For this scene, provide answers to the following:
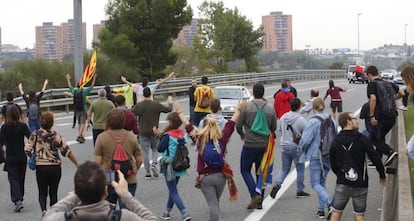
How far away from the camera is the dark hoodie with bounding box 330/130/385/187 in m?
8.15

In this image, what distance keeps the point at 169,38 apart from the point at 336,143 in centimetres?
4637

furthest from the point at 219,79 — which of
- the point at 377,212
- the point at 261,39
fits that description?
the point at 377,212

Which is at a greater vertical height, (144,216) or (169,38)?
(169,38)

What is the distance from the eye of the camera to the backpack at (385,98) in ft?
41.4

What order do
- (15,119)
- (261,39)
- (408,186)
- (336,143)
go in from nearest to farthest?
(336,143) < (408,186) < (15,119) < (261,39)

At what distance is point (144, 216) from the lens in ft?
15.3

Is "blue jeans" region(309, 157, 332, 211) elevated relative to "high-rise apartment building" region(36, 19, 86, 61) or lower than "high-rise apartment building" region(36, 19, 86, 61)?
lower

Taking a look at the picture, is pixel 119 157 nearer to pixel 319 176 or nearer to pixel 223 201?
pixel 319 176

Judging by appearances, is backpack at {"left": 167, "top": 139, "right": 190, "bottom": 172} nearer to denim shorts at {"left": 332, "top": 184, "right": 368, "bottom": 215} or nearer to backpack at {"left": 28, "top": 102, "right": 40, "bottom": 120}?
denim shorts at {"left": 332, "top": 184, "right": 368, "bottom": 215}

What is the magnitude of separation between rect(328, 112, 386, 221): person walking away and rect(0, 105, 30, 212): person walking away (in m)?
4.79

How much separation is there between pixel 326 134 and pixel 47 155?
12.7ft

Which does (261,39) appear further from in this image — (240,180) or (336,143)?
(336,143)

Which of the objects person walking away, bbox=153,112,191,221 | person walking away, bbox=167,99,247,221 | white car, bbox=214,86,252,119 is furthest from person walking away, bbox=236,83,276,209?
white car, bbox=214,86,252,119

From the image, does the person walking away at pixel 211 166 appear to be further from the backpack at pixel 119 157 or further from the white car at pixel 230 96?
the white car at pixel 230 96
